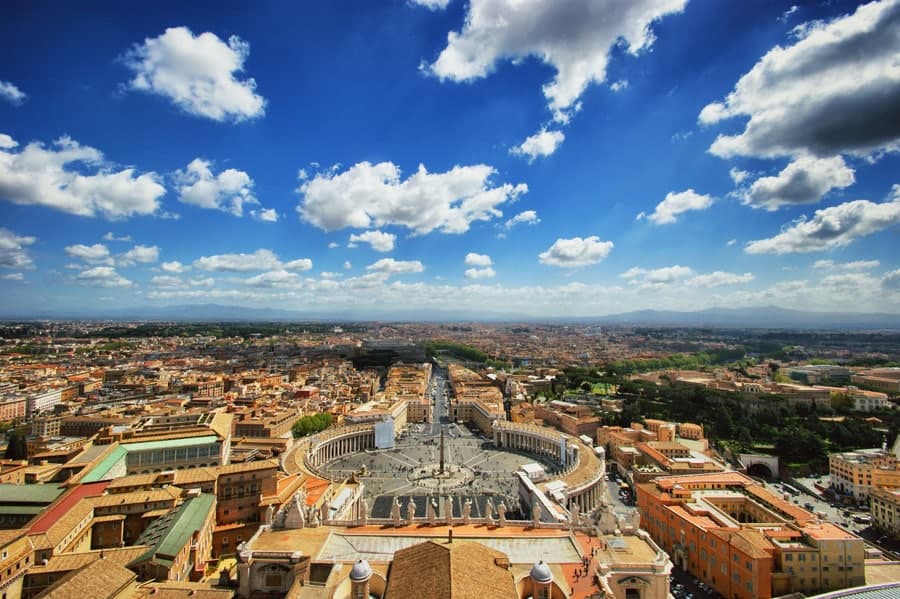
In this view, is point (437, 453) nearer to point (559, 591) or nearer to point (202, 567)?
point (202, 567)

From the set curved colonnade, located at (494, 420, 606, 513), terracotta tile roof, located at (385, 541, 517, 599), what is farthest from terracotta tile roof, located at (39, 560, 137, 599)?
curved colonnade, located at (494, 420, 606, 513)

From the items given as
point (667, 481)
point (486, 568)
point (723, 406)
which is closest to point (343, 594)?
point (486, 568)

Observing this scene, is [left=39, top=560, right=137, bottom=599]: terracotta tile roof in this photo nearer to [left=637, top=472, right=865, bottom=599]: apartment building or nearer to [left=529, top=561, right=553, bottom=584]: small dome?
[left=529, top=561, right=553, bottom=584]: small dome

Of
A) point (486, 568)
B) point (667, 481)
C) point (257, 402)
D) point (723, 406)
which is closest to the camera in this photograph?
point (486, 568)

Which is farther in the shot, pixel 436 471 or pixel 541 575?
pixel 436 471

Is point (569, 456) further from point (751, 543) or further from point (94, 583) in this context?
point (94, 583)

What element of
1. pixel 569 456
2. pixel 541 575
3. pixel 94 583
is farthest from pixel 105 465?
pixel 569 456

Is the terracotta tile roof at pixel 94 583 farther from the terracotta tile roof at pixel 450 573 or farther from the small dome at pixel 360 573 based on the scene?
the terracotta tile roof at pixel 450 573
